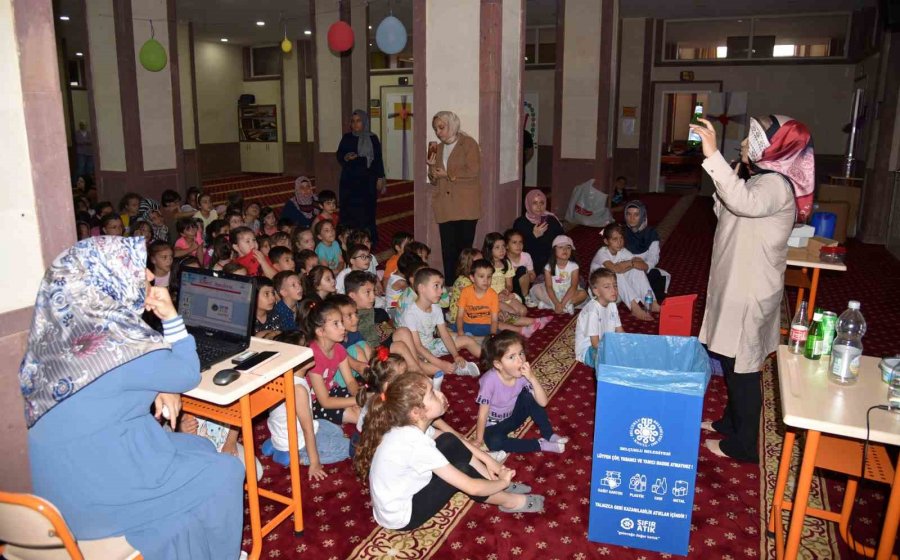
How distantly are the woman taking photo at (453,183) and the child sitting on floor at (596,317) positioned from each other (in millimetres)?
1723

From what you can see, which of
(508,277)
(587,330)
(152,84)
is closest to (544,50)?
(152,84)

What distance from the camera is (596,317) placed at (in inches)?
185

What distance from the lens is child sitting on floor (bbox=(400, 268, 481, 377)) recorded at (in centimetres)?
459

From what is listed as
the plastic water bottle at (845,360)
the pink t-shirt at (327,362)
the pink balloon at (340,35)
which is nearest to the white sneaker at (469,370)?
the pink t-shirt at (327,362)

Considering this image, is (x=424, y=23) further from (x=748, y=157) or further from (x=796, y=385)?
(x=796, y=385)

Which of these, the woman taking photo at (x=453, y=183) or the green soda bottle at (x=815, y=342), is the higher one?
the woman taking photo at (x=453, y=183)

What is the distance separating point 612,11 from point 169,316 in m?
9.73

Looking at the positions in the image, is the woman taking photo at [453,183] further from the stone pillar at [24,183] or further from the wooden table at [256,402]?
the stone pillar at [24,183]

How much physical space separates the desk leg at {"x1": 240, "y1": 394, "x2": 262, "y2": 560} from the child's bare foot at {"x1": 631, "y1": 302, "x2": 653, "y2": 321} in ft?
Result: 13.6

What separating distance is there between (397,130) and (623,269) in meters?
12.6

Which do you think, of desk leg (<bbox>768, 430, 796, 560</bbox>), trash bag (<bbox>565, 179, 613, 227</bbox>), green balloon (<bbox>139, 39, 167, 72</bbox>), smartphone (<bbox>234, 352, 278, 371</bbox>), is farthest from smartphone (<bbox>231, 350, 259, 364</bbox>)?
trash bag (<bbox>565, 179, 613, 227</bbox>)

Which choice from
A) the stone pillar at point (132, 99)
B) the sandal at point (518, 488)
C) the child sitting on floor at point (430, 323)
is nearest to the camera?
the sandal at point (518, 488)

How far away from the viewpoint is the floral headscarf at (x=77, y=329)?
1958 millimetres

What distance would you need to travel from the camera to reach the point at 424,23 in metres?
6.61
